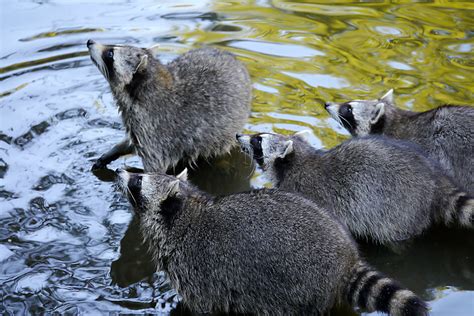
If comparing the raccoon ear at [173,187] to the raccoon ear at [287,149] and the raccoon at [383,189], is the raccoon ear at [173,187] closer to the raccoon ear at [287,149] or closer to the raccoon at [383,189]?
the raccoon at [383,189]

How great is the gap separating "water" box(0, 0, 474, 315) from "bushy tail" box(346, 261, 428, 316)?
29 centimetres

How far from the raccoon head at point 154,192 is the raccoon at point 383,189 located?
840mm

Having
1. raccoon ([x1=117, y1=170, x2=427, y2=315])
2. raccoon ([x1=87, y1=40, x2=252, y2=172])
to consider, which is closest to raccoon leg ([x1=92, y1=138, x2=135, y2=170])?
raccoon ([x1=87, y1=40, x2=252, y2=172])

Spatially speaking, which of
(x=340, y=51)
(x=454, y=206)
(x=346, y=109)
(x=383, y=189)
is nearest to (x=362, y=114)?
(x=346, y=109)

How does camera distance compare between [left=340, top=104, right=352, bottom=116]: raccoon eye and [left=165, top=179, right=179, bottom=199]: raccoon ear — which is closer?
[left=165, top=179, right=179, bottom=199]: raccoon ear

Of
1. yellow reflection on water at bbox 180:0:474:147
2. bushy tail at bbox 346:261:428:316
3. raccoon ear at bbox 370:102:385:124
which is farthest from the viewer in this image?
yellow reflection on water at bbox 180:0:474:147

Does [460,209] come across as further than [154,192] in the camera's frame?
Yes

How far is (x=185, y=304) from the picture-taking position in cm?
498

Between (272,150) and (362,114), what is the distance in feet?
3.55

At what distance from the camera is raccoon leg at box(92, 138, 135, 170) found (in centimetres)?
654

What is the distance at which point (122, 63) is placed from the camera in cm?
663

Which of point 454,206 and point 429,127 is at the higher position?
point 429,127

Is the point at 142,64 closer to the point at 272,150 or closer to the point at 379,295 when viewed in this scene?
the point at 272,150

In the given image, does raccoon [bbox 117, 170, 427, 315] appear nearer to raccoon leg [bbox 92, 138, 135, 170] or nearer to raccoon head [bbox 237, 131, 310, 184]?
raccoon head [bbox 237, 131, 310, 184]
